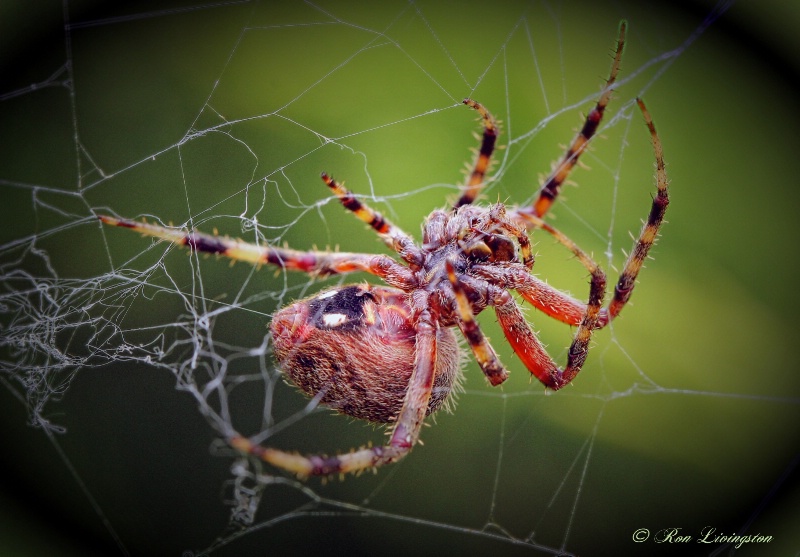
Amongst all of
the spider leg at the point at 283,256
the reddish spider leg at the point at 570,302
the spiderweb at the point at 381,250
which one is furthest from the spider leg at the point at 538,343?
the spiderweb at the point at 381,250

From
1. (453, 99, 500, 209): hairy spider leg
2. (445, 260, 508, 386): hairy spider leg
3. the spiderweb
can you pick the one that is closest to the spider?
(445, 260, 508, 386): hairy spider leg

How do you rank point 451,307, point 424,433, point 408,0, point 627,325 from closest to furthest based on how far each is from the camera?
1. point 451,307
2. point 408,0
3. point 627,325
4. point 424,433

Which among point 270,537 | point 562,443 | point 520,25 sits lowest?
point 270,537

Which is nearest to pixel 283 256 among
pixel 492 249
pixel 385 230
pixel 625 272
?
pixel 385 230

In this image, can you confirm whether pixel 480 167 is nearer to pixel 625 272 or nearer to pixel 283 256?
pixel 625 272

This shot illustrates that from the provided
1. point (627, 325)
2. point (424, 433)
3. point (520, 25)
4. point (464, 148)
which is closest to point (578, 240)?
point (627, 325)

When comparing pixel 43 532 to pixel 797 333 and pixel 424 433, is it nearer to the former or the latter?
pixel 424 433

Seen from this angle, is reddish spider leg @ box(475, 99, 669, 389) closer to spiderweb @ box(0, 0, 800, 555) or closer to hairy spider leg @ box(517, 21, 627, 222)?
hairy spider leg @ box(517, 21, 627, 222)

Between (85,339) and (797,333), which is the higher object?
(797,333)
